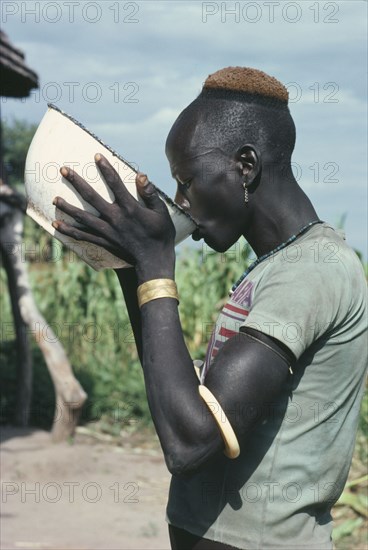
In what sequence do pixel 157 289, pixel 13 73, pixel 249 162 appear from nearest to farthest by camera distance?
1. pixel 157 289
2. pixel 249 162
3. pixel 13 73

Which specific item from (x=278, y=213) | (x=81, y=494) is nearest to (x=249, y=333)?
(x=278, y=213)

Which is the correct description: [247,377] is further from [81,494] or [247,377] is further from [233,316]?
[81,494]

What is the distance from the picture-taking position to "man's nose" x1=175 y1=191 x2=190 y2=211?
2010 mm

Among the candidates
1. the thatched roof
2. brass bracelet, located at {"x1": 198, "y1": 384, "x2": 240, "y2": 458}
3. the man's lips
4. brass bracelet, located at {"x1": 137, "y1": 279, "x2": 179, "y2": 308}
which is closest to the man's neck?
the man's lips

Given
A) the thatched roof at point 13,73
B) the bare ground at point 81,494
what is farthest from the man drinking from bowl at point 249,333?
the thatched roof at point 13,73

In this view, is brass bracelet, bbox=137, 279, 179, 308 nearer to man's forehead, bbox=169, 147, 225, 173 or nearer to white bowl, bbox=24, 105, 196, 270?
white bowl, bbox=24, 105, 196, 270

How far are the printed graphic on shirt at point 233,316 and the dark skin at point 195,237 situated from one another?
12 centimetres

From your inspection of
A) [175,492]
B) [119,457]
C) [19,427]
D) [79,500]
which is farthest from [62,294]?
[175,492]

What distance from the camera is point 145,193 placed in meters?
1.85

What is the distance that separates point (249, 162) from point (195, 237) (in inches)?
8.4

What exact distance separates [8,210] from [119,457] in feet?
8.07

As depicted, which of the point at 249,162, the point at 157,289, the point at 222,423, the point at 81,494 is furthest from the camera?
the point at 81,494

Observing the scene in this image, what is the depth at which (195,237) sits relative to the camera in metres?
2.05

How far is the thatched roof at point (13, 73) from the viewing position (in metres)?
8.44
